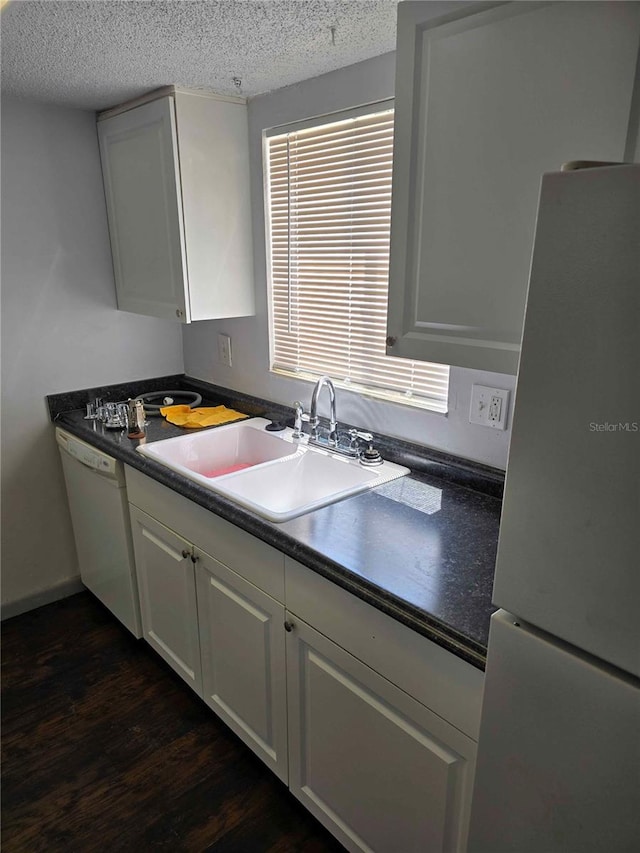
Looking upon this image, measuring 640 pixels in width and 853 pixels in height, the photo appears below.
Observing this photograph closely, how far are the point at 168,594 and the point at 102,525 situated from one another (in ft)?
1.68

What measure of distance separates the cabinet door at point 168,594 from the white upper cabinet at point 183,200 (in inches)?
32.5

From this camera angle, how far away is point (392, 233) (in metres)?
1.35

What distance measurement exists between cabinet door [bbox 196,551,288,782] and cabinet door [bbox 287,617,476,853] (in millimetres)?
61

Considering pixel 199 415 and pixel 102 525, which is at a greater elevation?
pixel 199 415

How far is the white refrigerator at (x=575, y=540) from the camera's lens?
637 millimetres

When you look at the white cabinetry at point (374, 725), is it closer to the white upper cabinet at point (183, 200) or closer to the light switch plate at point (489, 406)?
the light switch plate at point (489, 406)

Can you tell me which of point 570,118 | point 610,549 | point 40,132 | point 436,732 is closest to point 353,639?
point 436,732

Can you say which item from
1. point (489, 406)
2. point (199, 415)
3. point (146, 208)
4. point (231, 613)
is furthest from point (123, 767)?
point (146, 208)

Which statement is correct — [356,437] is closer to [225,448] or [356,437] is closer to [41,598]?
[225,448]

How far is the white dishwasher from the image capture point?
2127 mm

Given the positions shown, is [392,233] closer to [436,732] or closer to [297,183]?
[297,183]

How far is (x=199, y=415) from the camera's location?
94.0 inches

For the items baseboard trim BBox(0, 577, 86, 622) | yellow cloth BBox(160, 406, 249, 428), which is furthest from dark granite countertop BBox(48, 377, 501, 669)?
baseboard trim BBox(0, 577, 86, 622)

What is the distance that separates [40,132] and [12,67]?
19.9 inches
